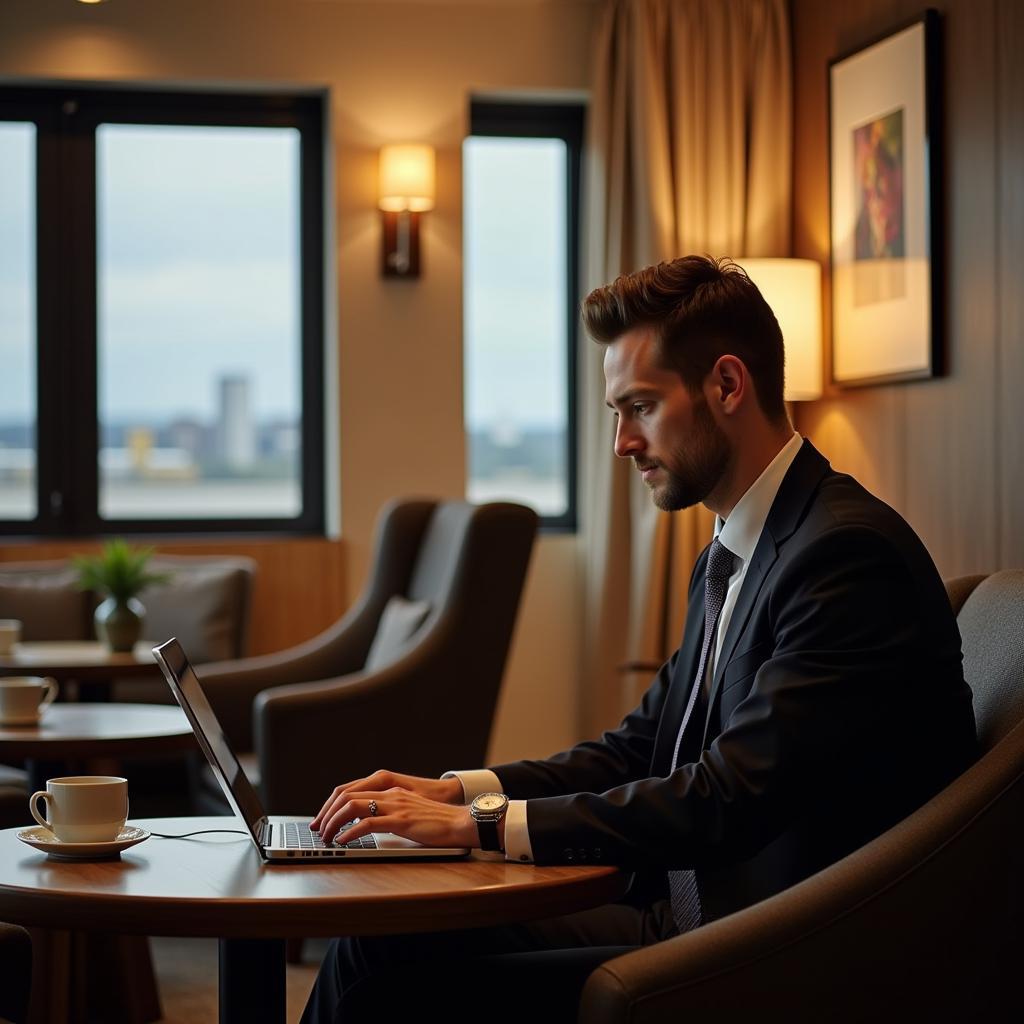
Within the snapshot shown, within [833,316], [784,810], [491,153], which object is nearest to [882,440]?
[833,316]

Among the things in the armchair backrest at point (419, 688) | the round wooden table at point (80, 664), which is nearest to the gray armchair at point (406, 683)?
the armchair backrest at point (419, 688)

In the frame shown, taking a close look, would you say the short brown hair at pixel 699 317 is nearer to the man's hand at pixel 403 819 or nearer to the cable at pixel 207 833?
the man's hand at pixel 403 819

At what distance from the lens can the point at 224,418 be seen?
5477 millimetres

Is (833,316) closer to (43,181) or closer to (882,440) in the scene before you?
(882,440)

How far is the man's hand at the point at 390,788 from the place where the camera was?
5.66 feet

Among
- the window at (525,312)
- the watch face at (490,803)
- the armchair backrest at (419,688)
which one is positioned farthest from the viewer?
the window at (525,312)

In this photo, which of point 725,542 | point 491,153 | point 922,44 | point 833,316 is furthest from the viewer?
point 491,153

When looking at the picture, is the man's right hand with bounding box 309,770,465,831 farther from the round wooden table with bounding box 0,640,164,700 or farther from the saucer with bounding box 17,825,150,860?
the round wooden table with bounding box 0,640,164,700

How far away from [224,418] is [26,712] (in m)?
2.44

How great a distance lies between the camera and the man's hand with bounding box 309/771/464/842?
5.66ft

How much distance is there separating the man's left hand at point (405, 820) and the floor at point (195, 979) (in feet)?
4.70

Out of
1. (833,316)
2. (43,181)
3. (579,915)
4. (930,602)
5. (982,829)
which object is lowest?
Result: (579,915)

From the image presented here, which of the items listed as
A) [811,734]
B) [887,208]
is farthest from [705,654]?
[887,208]

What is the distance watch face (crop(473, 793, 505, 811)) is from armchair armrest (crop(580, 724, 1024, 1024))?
29 cm
